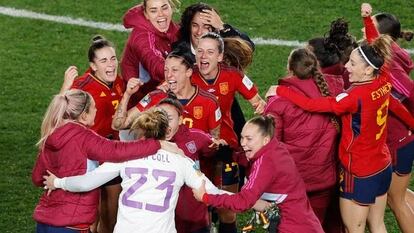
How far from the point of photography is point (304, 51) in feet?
26.4

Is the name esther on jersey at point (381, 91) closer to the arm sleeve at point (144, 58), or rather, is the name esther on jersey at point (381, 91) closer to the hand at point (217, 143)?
the hand at point (217, 143)

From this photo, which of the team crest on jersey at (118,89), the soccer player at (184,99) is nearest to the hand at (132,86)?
the soccer player at (184,99)

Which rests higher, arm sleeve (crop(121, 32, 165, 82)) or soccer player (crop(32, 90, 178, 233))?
arm sleeve (crop(121, 32, 165, 82))

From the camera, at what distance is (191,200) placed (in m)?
8.05

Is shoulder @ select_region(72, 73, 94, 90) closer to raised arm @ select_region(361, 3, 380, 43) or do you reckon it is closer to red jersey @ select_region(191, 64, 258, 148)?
red jersey @ select_region(191, 64, 258, 148)

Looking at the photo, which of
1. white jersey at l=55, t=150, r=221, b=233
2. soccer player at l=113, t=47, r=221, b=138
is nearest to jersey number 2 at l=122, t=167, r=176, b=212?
white jersey at l=55, t=150, r=221, b=233

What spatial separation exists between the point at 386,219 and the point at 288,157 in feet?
8.51

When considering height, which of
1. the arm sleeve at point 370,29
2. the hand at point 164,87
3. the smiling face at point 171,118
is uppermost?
the arm sleeve at point 370,29

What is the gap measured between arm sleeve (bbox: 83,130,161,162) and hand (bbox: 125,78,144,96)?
3.17ft

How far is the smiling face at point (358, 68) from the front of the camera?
26.1 feet

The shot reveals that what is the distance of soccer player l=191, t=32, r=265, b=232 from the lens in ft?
27.9

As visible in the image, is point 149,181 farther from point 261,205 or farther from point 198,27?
point 198,27

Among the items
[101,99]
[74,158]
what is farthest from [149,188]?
[101,99]

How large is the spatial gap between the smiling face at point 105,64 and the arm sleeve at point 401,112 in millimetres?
2172
